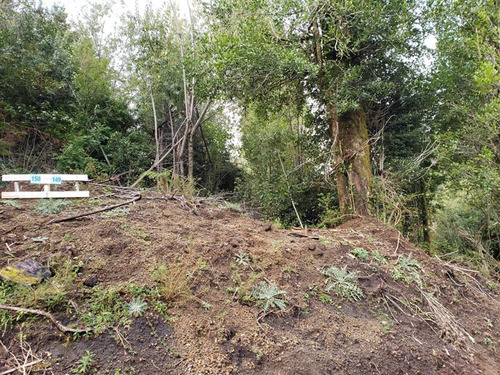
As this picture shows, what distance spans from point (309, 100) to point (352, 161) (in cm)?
219

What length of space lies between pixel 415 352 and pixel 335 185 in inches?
156

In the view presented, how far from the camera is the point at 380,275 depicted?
8.79 ft

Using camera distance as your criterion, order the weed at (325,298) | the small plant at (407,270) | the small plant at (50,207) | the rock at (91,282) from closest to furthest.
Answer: the rock at (91,282)
the weed at (325,298)
the small plant at (407,270)
the small plant at (50,207)

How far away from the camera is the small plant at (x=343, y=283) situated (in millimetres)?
2359

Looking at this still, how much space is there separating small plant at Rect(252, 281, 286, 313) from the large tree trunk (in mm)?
3155

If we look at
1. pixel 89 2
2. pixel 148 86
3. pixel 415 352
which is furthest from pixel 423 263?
pixel 89 2

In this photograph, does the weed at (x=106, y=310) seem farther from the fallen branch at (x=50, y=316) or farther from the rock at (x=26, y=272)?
the rock at (x=26, y=272)

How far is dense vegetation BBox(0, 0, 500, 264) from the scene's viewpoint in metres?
4.58

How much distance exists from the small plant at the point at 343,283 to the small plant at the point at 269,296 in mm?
496

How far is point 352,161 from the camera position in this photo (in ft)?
16.8

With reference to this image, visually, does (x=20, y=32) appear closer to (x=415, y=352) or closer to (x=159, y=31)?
(x=159, y=31)

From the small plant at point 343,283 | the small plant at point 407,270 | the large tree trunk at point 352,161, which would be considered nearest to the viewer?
the small plant at point 343,283

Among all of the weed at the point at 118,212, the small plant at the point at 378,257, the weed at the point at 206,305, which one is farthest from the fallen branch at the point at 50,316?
the small plant at the point at 378,257

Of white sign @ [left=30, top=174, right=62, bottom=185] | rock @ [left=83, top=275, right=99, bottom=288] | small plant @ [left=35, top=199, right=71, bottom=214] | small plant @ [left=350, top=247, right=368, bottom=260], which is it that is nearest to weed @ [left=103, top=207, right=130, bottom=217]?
small plant @ [left=35, top=199, right=71, bottom=214]
